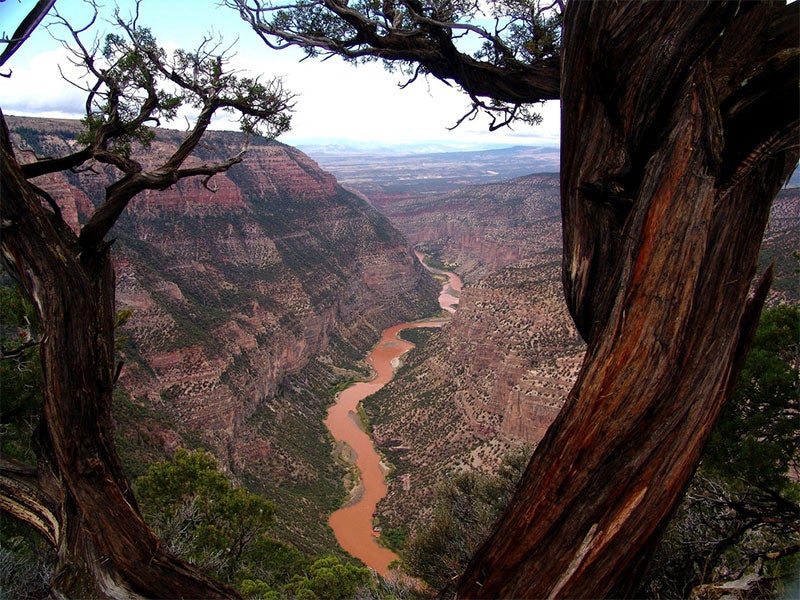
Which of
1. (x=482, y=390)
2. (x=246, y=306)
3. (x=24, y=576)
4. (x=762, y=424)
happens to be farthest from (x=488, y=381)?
(x=24, y=576)

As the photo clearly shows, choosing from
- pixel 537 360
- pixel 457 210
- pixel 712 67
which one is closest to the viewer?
pixel 712 67

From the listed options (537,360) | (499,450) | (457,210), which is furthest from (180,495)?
(457,210)

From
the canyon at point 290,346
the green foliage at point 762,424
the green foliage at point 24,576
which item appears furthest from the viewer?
→ the canyon at point 290,346

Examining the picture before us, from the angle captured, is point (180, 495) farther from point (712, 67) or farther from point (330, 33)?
point (712, 67)

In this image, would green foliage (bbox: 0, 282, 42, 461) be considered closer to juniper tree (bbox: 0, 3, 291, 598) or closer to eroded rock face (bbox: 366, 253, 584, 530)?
juniper tree (bbox: 0, 3, 291, 598)

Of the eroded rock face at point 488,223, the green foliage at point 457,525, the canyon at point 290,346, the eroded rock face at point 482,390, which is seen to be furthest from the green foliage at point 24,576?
the eroded rock face at point 488,223

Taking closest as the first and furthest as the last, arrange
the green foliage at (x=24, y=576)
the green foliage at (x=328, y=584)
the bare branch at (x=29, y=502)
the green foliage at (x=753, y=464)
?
the bare branch at (x=29, y=502), the green foliage at (x=24, y=576), the green foliage at (x=753, y=464), the green foliage at (x=328, y=584)

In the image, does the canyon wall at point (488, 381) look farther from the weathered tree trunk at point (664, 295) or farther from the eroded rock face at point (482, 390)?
the weathered tree trunk at point (664, 295)
